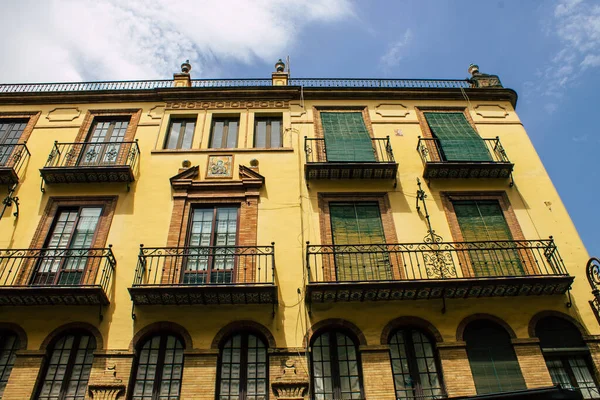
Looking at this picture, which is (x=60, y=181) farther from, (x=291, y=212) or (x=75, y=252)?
(x=291, y=212)

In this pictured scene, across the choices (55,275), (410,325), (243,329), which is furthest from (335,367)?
(55,275)

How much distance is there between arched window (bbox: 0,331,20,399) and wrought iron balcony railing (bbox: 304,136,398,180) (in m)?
8.42

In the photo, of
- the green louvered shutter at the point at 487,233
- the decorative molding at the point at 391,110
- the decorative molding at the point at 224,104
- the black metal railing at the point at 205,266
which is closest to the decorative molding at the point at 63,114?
the decorative molding at the point at 224,104

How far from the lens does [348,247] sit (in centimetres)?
1170

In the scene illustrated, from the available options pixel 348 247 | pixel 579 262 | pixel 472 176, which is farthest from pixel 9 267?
pixel 579 262

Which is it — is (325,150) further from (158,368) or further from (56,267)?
(56,267)

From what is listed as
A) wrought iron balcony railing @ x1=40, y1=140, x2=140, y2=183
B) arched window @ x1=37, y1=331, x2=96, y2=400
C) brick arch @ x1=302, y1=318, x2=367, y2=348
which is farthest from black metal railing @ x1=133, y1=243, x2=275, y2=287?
wrought iron balcony railing @ x1=40, y1=140, x2=140, y2=183

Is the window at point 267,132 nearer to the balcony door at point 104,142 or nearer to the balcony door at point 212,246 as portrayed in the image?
the balcony door at point 212,246

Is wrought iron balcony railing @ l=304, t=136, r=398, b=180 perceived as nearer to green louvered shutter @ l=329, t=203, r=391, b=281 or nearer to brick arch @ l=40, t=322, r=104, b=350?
green louvered shutter @ l=329, t=203, r=391, b=281

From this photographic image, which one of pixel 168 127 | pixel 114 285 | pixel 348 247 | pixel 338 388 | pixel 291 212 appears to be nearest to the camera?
pixel 338 388

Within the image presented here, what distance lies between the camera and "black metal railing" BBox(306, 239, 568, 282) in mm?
11102

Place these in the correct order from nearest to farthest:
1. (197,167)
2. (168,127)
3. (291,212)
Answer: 1. (291,212)
2. (197,167)
3. (168,127)

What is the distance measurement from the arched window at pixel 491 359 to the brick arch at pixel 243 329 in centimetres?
454

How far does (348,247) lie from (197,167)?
5221 mm
